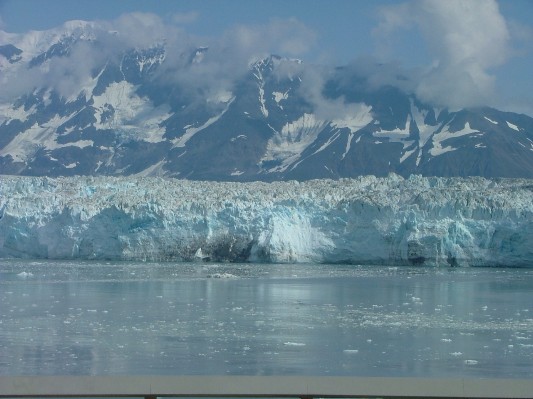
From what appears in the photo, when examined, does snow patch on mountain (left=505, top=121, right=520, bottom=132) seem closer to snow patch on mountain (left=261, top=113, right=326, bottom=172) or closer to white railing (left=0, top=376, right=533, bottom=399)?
snow patch on mountain (left=261, top=113, right=326, bottom=172)

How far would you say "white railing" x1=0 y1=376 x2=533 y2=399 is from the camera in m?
2.97

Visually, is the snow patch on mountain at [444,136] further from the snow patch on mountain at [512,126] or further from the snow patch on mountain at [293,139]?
the snow patch on mountain at [293,139]

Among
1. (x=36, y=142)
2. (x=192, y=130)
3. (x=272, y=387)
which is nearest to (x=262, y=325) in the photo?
(x=272, y=387)

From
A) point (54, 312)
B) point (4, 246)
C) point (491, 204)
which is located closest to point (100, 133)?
point (4, 246)

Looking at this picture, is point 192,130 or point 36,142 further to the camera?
point 192,130

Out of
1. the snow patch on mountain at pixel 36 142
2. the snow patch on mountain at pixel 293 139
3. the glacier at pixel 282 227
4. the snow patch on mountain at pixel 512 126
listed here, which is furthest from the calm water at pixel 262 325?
the snow patch on mountain at pixel 512 126

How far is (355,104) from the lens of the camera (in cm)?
9412

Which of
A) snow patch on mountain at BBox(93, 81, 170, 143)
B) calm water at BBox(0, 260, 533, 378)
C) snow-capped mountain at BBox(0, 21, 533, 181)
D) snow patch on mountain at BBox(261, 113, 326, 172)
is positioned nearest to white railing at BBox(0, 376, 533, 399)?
calm water at BBox(0, 260, 533, 378)

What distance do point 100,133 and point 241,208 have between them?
69.8 metres

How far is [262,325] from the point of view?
1027cm

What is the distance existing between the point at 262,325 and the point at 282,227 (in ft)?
41.1

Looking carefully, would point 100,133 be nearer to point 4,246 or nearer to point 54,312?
point 4,246

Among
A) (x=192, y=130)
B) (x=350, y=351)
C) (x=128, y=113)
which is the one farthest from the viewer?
(x=128, y=113)

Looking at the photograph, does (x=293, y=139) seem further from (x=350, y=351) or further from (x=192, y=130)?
(x=350, y=351)
